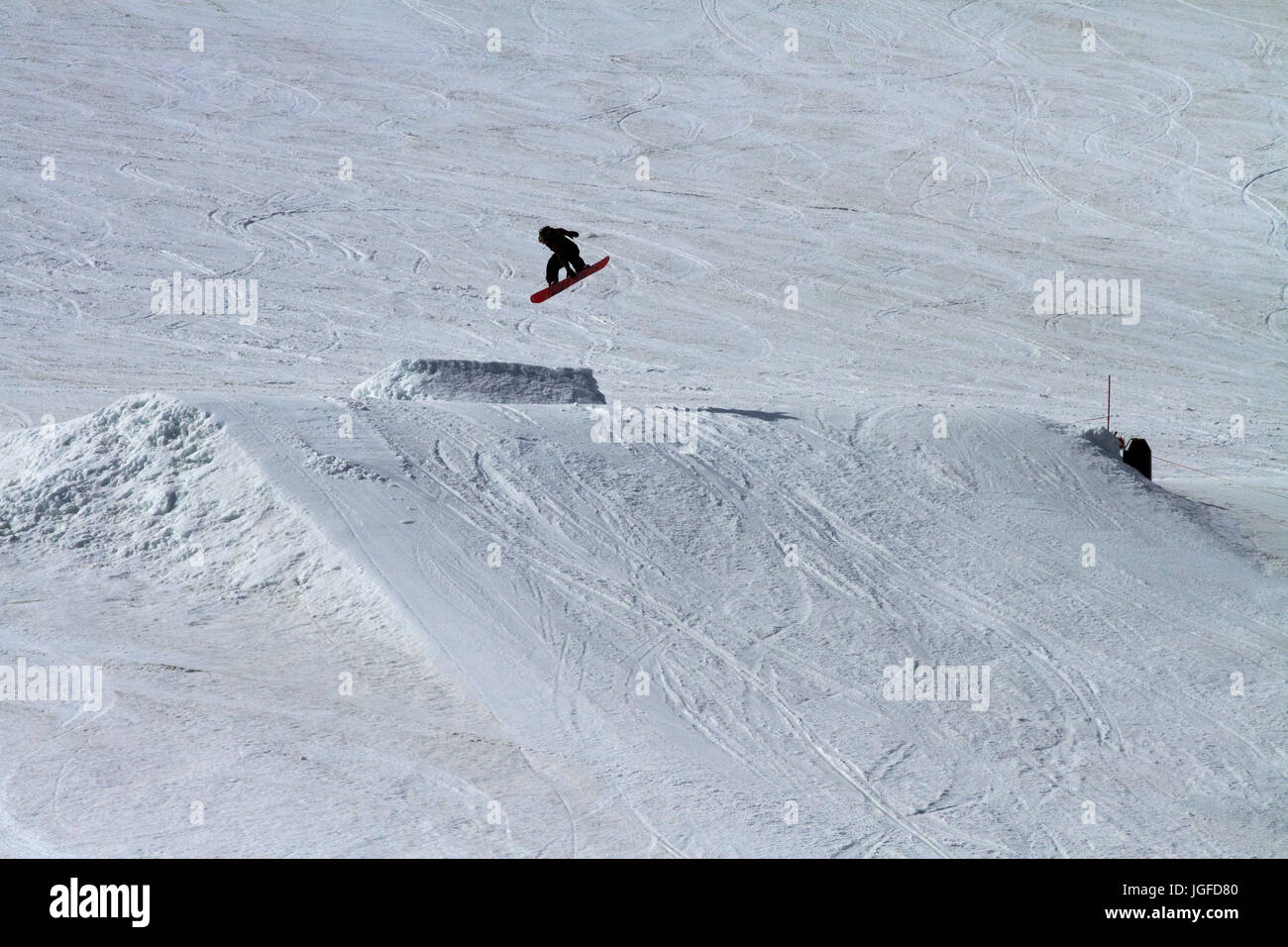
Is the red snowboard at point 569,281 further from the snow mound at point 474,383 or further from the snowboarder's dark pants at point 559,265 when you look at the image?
the snow mound at point 474,383

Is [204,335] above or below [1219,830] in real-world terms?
above

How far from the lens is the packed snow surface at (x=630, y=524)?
8438 millimetres

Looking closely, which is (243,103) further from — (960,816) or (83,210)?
(960,816)

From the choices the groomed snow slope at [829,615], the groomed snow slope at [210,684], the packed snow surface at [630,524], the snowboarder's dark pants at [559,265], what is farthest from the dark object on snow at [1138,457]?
the groomed snow slope at [210,684]

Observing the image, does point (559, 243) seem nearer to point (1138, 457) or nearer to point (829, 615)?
point (829, 615)

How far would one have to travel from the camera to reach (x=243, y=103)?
35.2 metres

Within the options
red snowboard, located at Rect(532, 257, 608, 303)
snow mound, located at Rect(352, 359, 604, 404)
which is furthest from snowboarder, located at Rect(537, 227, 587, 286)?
snow mound, located at Rect(352, 359, 604, 404)

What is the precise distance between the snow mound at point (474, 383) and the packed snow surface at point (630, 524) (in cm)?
5

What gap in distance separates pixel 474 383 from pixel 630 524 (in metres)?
3.81

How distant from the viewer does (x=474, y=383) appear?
1495cm

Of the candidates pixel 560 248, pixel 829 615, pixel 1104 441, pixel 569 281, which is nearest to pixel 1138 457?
pixel 1104 441
